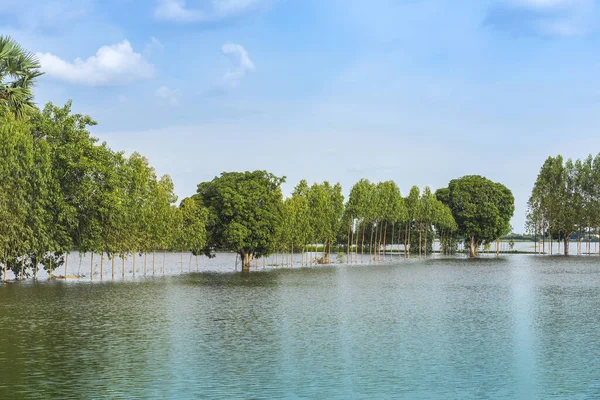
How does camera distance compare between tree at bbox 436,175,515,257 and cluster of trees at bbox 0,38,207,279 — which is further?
tree at bbox 436,175,515,257

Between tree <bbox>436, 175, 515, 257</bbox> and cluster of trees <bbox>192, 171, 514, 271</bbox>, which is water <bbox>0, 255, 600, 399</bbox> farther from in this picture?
tree <bbox>436, 175, 515, 257</bbox>

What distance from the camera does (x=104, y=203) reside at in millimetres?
60688

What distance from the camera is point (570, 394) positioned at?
20359 mm

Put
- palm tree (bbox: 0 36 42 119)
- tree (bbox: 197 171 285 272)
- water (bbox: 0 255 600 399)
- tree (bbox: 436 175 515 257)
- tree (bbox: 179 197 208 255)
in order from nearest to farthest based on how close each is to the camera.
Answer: water (bbox: 0 255 600 399)
palm tree (bbox: 0 36 42 119)
tree (bbox: 179 197 208 255)
tree (bbox: 197 171 285 272)
tree (bbox: 436 175 515 257)

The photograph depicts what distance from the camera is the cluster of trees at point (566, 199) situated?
6048 inches

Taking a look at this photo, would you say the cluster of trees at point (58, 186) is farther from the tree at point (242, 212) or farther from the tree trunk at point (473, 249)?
the tree trunk at point (473, 249)

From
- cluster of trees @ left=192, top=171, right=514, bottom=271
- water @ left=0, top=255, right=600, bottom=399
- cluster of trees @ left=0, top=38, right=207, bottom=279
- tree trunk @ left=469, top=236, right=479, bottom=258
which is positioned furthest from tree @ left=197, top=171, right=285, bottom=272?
tree trunk @ left=469, top=236, right=479, bottom=258

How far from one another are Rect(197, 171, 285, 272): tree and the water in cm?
3408

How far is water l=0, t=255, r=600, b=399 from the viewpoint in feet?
69.4

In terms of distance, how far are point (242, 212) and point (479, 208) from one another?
265ft

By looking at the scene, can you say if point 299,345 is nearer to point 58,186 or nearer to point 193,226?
point 58,186

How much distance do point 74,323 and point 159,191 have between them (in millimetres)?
41672

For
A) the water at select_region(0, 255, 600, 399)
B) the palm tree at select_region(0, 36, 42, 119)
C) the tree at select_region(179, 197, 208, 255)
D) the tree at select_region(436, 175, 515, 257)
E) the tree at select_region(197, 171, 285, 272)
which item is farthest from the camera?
the tree at select_region(436, 175, 515, 257)

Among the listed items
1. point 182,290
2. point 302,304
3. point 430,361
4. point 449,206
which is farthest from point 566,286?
point 449,206
